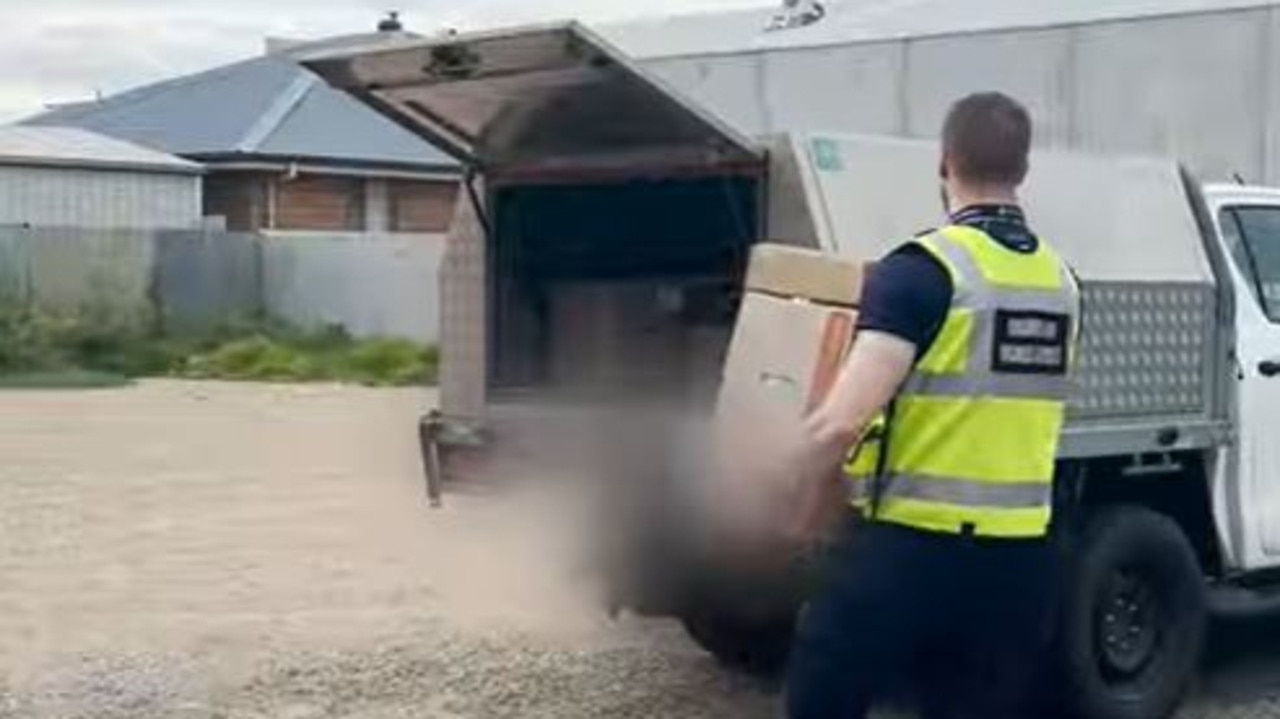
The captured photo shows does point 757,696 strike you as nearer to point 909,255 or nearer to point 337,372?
point 909,255

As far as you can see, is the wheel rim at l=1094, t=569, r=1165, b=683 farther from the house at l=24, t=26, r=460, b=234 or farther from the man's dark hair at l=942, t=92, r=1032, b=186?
the house at l=24, t=26, r=460, b=234

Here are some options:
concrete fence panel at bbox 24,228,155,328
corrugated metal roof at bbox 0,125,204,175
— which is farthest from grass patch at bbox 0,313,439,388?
corrugated metal roof at bbox 0,125,204,175

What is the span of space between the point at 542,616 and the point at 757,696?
1.44 m

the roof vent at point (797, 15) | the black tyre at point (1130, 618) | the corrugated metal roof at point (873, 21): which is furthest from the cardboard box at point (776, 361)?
the roof vent at point (797, 15)

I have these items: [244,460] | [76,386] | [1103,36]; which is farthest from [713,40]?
[76,386]

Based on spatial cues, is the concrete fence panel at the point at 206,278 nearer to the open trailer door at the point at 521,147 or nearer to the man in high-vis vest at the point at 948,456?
the open trailer door at the point at 521,147

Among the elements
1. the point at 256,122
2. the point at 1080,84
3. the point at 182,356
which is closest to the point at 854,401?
the point at 1080,84

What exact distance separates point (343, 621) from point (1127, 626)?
3656 millimetres

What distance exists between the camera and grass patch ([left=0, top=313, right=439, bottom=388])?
3031 cm

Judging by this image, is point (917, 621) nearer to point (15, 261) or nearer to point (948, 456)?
point (948, 456)

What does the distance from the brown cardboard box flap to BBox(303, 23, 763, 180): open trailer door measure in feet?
2.81

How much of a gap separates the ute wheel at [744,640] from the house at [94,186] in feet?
105

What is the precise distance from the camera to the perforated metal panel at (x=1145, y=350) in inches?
311

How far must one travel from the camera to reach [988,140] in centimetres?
480
